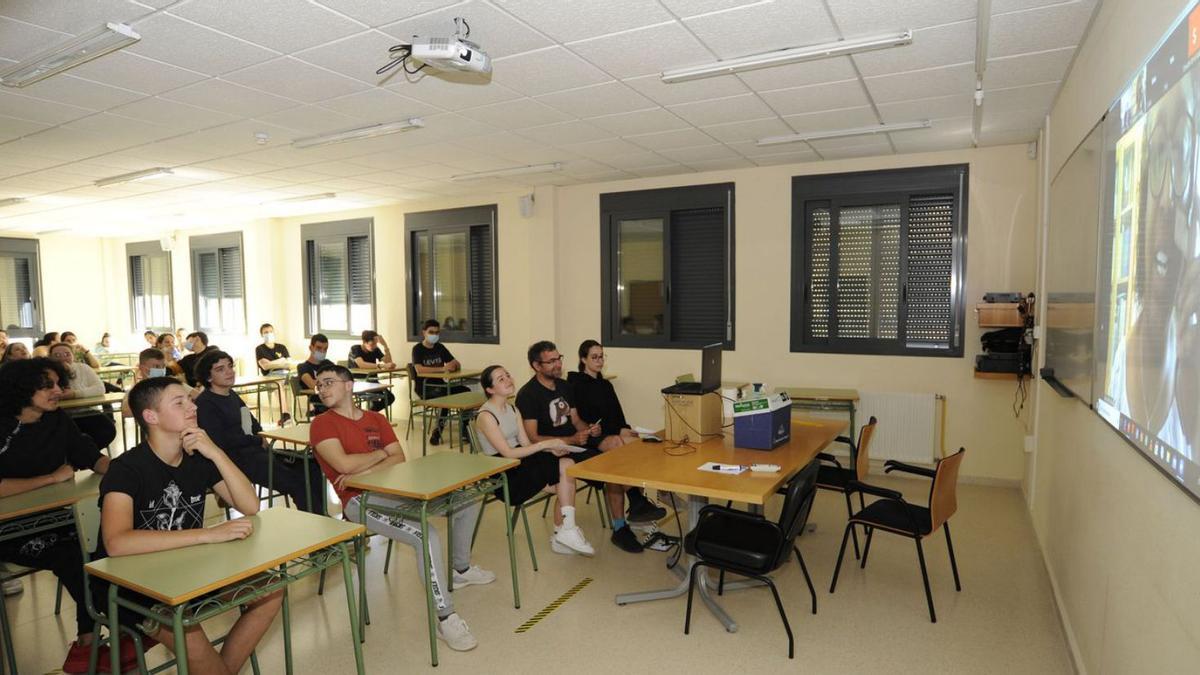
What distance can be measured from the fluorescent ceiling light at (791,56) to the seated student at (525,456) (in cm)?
203

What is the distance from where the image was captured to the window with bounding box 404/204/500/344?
27.0 ft

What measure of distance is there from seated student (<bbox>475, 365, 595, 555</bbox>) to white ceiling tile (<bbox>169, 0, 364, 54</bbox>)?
1.96 m

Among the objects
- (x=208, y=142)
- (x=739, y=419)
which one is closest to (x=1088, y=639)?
(x=739, y=419)

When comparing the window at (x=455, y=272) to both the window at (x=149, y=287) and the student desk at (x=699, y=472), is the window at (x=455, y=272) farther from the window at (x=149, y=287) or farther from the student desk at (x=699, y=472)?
the window at (x=149, y=287)

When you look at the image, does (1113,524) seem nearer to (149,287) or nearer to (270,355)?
(270,355)

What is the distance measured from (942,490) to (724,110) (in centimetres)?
278

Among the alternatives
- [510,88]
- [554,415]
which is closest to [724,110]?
[510,88]

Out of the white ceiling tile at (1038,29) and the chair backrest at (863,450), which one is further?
the chair backrest at (863,450)

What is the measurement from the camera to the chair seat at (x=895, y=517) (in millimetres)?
3314

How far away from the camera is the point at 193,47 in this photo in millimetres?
3350

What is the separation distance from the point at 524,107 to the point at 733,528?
2.98 m

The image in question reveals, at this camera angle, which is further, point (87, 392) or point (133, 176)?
point (133, 176)

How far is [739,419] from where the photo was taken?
379cm

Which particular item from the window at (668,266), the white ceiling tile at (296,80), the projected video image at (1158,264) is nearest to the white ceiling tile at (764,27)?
the projected video image at (1158,264)
